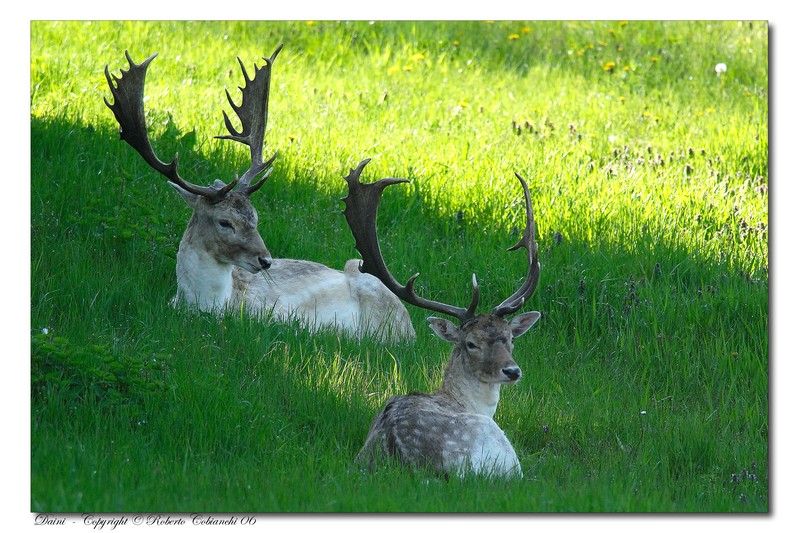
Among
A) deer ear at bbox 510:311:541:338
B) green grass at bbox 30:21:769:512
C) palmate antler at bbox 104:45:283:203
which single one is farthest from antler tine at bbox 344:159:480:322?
palmate antler at bbox 104:45:283:203

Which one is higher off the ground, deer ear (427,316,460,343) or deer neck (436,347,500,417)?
deer ear (427,316,460,343)

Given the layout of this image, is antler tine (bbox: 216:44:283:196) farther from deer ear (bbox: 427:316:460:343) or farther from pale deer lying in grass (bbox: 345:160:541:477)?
deer ear (bbox: 427:316:460:343)

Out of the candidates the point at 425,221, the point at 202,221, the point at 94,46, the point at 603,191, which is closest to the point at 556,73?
the point at 603,191

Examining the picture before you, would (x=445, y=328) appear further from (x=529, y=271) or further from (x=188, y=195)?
(x=188, y=195)

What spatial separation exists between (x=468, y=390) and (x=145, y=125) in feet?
9.28

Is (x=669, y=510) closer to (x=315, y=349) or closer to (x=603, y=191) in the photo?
(x=315, y=349)

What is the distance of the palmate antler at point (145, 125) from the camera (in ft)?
24.7

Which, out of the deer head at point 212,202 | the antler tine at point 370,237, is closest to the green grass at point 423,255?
the deer head at point 212,202

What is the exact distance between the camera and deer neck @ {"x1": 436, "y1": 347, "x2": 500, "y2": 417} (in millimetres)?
6465

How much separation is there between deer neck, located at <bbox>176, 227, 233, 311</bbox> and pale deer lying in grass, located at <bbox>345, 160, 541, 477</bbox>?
170 cm

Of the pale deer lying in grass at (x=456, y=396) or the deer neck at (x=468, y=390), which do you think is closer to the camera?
the pale deer lying in grass at (x=456, y=396)

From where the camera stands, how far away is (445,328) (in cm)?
654

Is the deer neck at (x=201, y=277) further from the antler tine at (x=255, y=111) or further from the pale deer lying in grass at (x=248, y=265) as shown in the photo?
the antler tine at (x=255, y=111)

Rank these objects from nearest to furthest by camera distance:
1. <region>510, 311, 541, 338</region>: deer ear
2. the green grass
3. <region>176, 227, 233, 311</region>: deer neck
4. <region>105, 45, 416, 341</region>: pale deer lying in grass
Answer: the green grass → <region>510, 311, 541, 338</region>: deer ear → <region>105, 45, 416, 341</region>: pale deer lying in grass → <region>176, 227, 233, 311</region>: deer neck
